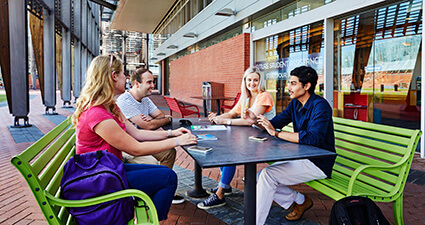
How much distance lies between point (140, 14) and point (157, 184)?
21309 millimetres

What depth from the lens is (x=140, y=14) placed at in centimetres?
2127

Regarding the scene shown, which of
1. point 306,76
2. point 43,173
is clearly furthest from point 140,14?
point 43,173

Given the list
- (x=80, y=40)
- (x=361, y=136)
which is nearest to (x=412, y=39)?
(x=361, y=136)

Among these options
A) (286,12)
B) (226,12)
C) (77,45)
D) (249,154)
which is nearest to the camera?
(249,154)

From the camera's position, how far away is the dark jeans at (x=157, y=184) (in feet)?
5.88

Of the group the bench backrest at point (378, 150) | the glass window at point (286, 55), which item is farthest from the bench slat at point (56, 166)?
the glass window at point (286, 55)

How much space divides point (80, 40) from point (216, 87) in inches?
349

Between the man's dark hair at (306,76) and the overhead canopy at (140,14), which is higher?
the overhead canopy at (140,14)

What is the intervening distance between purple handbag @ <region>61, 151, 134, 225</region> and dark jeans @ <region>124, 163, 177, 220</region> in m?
0.25

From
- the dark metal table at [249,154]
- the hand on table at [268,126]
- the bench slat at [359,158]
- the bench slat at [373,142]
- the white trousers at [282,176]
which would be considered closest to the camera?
the dark metal table at [249,154]

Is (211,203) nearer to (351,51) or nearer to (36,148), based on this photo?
(36,148)

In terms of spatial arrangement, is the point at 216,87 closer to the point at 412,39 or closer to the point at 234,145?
the point at 412,39

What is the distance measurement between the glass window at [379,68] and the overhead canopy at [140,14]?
14.7 m

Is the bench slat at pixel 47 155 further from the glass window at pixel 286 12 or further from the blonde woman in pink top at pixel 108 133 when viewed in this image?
the glass window at pixel 286 12
